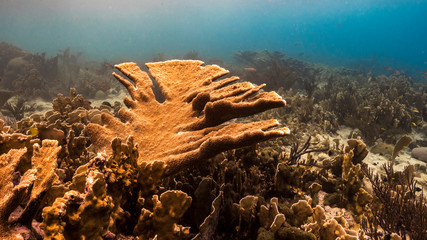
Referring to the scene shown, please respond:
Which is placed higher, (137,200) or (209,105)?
(209,105)

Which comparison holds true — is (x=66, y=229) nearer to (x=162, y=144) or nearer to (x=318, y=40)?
(x=162, y=144)

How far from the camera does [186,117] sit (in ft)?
7.00

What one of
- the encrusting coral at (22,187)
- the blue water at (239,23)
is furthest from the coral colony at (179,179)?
the blue water at (239,23)

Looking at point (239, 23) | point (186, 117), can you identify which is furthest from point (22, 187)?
point (239, 23)

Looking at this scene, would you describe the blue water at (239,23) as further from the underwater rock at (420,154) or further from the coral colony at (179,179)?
the coral colony at (179,179)

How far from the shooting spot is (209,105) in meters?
1.76

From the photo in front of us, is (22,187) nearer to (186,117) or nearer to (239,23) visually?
(186,117)

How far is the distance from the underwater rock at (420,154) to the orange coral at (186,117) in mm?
6426

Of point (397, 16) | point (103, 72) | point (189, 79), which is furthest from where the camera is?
point (397, 16)

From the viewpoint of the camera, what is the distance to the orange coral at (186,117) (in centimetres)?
157

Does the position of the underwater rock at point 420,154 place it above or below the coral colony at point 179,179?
below

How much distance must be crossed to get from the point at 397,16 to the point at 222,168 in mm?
202873

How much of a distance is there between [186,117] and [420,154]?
7.01 metres

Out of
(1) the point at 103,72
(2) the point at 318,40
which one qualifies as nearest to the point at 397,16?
(2) the point at 318,40
